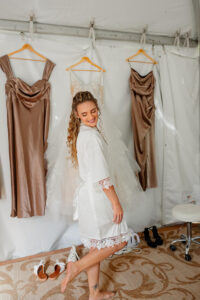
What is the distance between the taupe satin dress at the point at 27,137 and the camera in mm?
2432

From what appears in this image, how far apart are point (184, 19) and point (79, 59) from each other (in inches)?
51.8

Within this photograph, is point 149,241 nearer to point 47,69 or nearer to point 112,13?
point 47,69

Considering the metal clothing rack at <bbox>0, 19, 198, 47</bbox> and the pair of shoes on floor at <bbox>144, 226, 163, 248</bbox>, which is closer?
the metal clothing rack at <bbox>0, 19, 198, 47</bbox>

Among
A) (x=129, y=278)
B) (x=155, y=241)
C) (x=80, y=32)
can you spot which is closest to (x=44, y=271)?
(x=129, y=278)

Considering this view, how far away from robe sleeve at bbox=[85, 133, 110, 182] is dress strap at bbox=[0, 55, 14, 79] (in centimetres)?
128

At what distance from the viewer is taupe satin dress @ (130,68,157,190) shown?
2881mm

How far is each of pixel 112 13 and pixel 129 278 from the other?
8.56 feet

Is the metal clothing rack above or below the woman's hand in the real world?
above

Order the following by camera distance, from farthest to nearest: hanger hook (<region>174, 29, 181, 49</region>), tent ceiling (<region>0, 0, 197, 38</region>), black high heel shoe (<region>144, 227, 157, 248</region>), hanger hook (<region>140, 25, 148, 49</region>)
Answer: hanger hook (<region>174, 29, 181, 49</region>) → hanger hook (<region>140, 25, 148, 49</region>) → black high heel shoe (<region>144, 227, 157, 248</region>) → tent ceiling (<region>0, 0, 197, 38</region>)

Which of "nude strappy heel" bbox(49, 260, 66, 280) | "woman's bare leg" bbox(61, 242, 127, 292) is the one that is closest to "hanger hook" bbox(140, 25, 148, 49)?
"woman's bare leg" bbox(61, 242, 127, 292)

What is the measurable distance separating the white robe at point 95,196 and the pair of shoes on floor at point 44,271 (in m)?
0.69

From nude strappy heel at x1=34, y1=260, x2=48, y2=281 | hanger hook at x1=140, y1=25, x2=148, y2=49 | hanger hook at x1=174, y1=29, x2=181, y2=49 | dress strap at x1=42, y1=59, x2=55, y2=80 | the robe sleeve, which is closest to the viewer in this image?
the robe sleeve

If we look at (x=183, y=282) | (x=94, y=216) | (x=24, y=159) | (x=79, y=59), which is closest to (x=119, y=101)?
(x=79, y=59)

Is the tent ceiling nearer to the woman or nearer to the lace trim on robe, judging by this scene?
the woman
